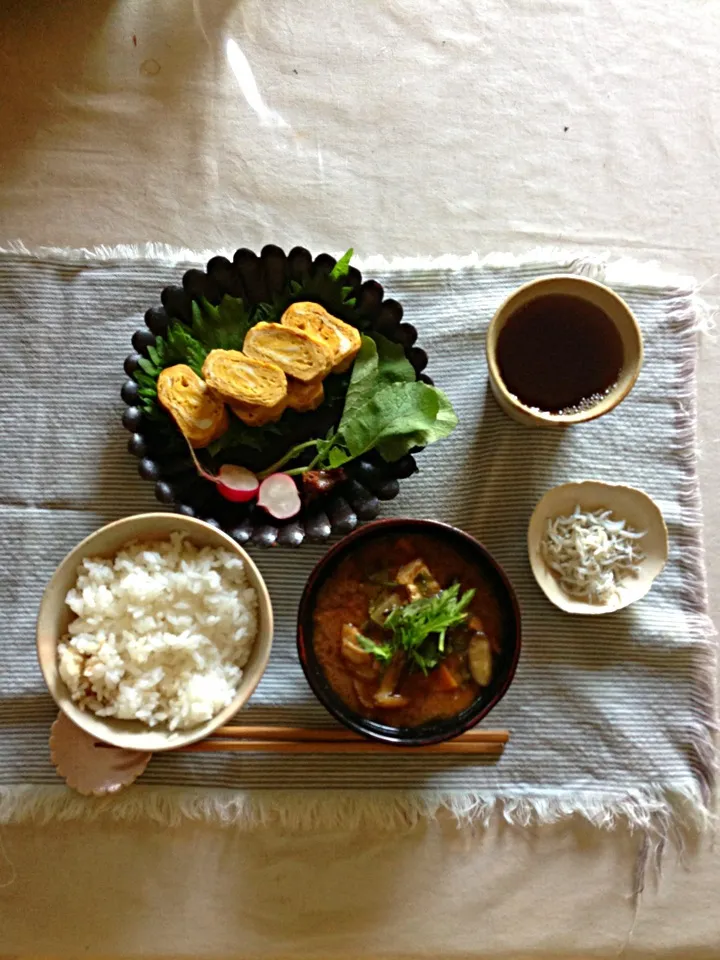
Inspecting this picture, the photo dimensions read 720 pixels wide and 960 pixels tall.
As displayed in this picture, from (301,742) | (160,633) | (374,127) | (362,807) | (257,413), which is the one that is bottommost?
(362,807)

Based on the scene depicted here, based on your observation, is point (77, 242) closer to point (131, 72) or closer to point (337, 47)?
point (131, 72)

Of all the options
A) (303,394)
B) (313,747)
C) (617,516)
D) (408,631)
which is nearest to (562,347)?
(617,516)

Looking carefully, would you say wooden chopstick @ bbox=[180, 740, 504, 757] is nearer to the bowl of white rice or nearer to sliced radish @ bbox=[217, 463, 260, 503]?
the bowl of white rice

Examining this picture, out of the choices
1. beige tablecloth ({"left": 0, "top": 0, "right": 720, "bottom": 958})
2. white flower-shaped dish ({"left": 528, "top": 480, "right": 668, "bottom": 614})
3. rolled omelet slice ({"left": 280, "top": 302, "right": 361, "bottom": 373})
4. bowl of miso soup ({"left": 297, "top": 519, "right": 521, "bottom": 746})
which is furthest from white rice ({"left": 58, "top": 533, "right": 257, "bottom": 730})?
beige tablecloth ({"left": 0, "top": 0, "right": 720, "bottom": 958})

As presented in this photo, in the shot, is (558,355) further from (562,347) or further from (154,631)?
(154,631)

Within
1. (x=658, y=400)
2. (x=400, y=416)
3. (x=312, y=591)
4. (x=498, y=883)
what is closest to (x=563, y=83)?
(x=658, y=400)
